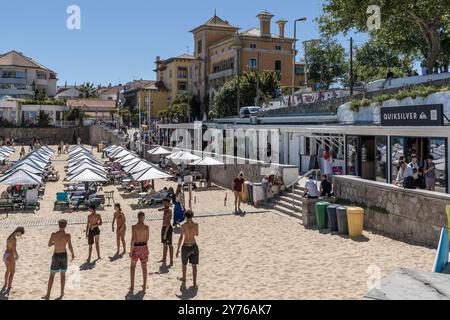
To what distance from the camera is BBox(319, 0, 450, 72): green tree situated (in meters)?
26.1

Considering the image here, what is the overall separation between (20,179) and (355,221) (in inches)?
515

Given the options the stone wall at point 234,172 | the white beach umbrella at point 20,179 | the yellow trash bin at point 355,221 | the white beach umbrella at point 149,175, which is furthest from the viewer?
the stone wall at point 234,172

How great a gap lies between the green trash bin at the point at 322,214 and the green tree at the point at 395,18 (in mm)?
15282

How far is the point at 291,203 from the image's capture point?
1873 centimetres

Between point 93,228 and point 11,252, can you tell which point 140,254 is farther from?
point 93,228

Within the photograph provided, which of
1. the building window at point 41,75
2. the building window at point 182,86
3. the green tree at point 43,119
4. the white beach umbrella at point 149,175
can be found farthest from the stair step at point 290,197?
the building window at point 41,75

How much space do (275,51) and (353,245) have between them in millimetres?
55075

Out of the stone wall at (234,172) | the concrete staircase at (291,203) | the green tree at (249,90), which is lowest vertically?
the concrete staircase at (291,203)

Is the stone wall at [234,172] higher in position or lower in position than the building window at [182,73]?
lower

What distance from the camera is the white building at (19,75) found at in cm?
8419

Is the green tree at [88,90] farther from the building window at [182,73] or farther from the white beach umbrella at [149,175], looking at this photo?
the white beach umbrella at [149,175]

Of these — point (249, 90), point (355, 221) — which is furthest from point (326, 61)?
point (355, 221)

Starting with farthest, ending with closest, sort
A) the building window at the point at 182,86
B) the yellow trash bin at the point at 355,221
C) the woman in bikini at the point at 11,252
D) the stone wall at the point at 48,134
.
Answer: the building window at the point at 182,86
the stone wall at the point at 48,134
the yellow trash bin at the point at 355,221
the woman in bikini at the point at 11,252
